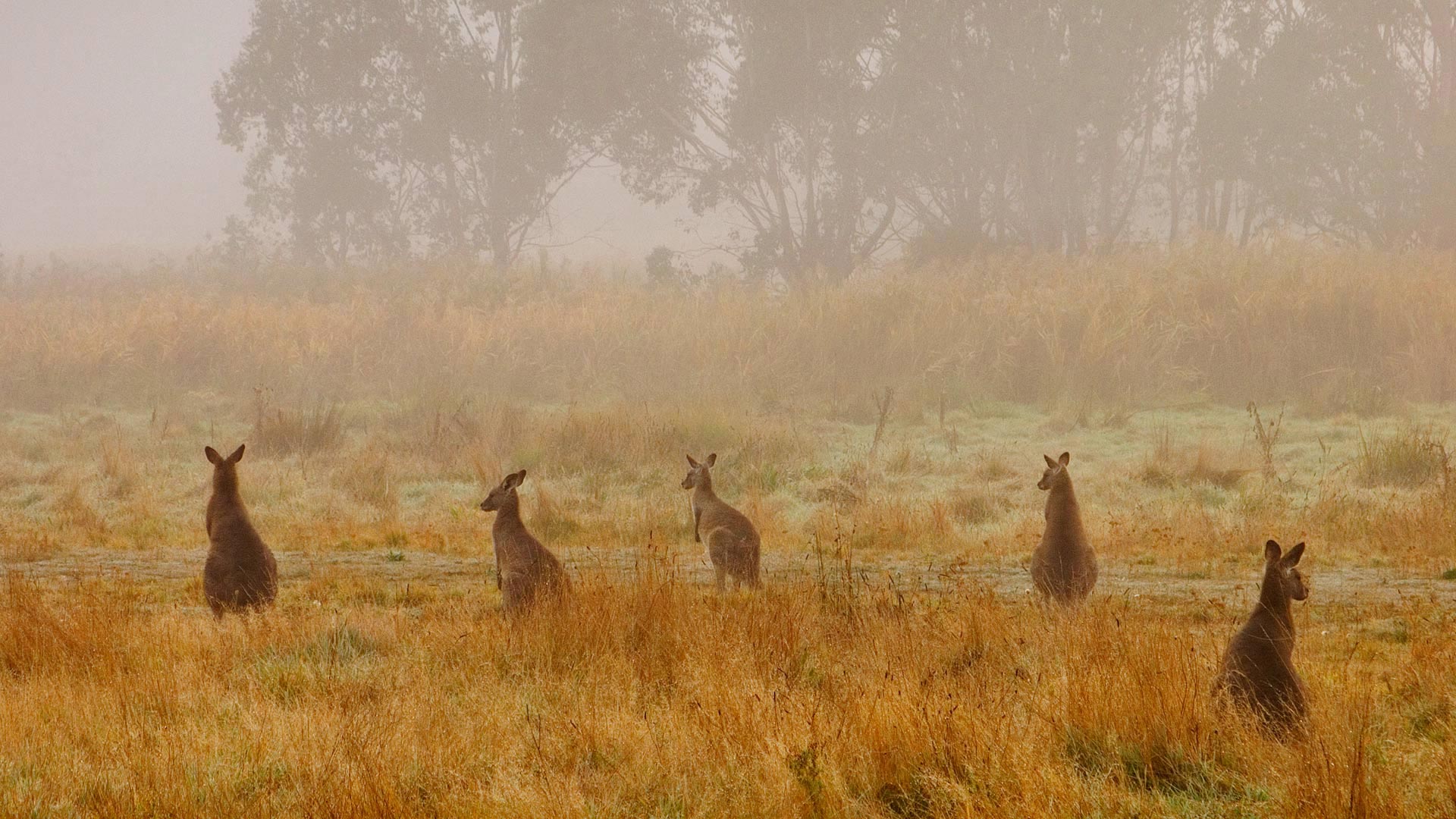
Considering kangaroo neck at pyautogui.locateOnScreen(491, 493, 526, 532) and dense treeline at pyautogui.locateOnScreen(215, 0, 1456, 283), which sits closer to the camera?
kangaroo neck at pyautogui.locateOnScreen(491, 493, 526, 532)

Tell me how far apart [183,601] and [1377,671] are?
28.0 feet

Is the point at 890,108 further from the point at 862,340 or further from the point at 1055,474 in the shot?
the point at 1055,474

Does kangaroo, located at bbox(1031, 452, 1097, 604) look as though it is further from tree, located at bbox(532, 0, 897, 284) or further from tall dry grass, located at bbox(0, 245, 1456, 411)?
tree, located at bbox(532, 0, 897, 284)

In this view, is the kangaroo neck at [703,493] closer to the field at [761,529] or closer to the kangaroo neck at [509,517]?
the field at [761,529]

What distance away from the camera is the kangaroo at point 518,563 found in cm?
778

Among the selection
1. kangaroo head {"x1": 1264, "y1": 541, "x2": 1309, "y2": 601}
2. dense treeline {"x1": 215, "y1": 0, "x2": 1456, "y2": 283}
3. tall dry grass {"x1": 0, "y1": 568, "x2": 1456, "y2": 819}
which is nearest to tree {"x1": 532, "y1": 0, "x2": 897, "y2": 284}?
dense treeline {"x1": 215, "y1": 0, "x2": 1456, "y2": 283}

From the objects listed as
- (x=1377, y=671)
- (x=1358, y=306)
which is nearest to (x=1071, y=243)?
(x=1358, y=306)

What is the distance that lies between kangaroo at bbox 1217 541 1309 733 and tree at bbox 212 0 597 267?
33287 mm

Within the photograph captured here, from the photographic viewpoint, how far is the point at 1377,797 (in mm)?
4230

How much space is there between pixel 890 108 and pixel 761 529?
2245 centimetres

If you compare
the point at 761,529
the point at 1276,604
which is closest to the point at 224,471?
the point at 761,529

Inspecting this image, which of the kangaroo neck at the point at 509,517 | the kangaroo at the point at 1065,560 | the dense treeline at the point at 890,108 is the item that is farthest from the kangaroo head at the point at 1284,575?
the dense treeline at the point at 890,108

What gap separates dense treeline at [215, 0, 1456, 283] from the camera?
29719mm

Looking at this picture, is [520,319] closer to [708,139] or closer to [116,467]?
[116,467]
